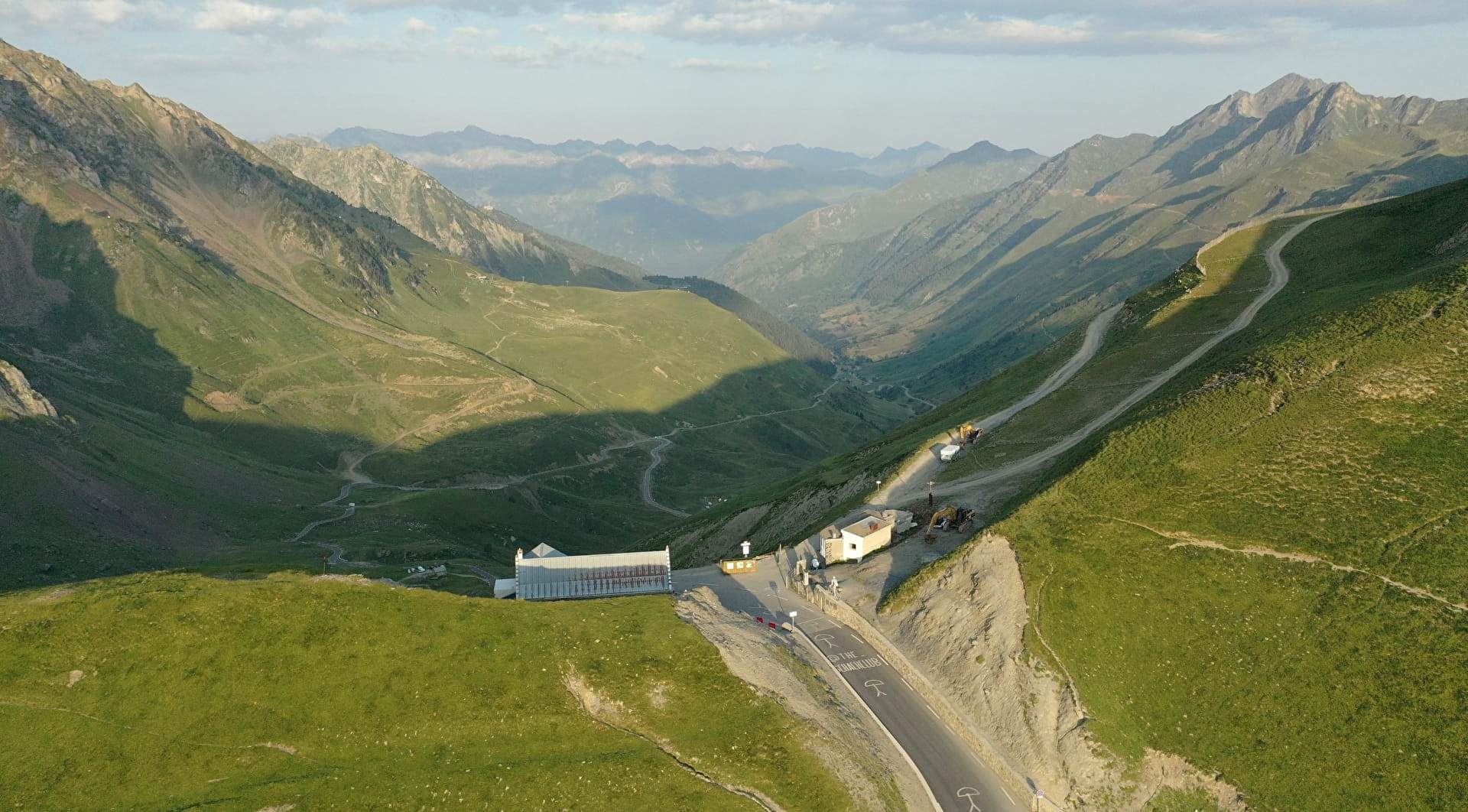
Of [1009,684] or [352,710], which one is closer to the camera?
[352,710]

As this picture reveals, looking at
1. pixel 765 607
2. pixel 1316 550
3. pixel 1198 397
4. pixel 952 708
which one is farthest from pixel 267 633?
pixel 1198 397

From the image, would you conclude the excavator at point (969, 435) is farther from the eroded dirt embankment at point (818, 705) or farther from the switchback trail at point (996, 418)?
the eroded dirt embankment at point (818, 705)

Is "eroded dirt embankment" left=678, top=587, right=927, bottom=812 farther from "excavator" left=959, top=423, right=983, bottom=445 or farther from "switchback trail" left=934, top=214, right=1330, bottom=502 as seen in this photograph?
"excavator" left=959, top=423, right=983, bottom=445

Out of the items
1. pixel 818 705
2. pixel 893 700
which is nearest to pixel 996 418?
pixel 893 700

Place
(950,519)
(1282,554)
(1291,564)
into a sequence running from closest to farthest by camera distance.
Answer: (1291,564) → (1282,554) → (950,519)

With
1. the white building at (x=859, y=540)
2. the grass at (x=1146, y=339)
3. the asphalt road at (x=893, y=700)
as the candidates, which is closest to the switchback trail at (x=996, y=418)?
the grass at (x=1146, y=339)

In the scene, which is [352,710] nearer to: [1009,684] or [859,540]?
[1009,684]

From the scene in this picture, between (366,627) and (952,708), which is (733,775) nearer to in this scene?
(952,708)
